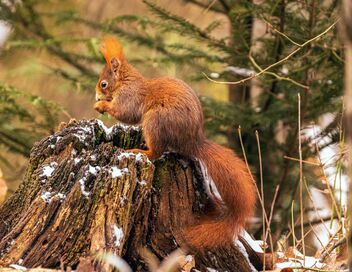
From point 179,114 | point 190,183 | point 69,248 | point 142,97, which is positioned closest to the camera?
point 69,248

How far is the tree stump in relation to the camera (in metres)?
2.59

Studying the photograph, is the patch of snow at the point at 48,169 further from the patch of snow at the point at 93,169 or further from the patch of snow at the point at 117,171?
the patch of snow at the point at 117,171

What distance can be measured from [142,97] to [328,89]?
5.36ft

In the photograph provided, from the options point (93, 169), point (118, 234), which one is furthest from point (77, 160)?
point (118, 234)

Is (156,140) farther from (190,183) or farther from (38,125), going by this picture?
(38,125)

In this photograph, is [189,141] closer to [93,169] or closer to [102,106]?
[93,169]

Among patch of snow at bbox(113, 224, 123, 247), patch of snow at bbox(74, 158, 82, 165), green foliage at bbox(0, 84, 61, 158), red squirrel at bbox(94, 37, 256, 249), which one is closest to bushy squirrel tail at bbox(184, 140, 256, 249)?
red squirrel at bbox(94, 37, 256, 249)

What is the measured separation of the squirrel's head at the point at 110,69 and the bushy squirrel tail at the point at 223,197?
97 cm

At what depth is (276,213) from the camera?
5418mm

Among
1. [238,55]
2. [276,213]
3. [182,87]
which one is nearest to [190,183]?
[182,87]

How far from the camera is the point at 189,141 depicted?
334cm

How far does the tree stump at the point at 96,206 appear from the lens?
2592 mm

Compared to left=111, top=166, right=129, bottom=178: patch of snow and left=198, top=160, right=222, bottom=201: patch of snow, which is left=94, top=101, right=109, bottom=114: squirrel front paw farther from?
left=111, top=166, right=129, bottom=178: patch of snow

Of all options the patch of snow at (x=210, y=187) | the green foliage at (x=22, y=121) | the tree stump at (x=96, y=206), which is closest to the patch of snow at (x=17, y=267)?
the tree stump at (x=96, y=206)
